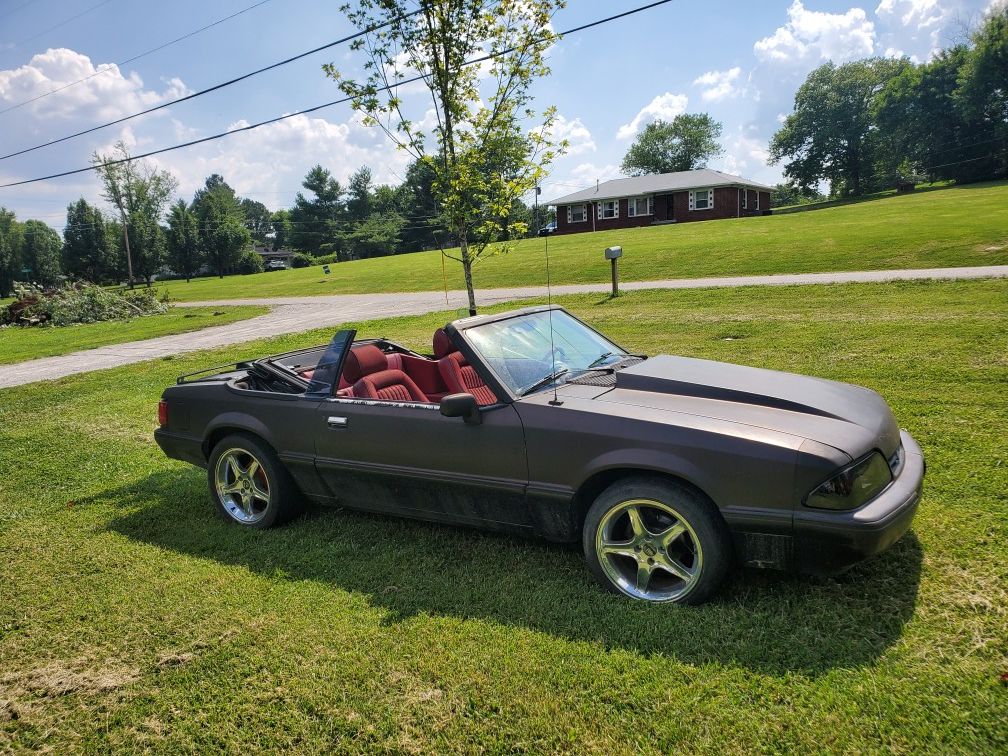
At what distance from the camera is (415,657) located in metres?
2.94

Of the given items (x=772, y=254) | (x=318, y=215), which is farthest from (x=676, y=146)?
(x=772, y=254)

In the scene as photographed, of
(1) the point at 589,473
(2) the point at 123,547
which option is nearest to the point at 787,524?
(1) the point at 589,473

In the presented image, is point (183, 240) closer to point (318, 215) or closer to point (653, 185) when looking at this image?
point (318, 215)

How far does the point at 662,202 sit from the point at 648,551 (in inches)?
1963

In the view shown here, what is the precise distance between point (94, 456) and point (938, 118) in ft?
239

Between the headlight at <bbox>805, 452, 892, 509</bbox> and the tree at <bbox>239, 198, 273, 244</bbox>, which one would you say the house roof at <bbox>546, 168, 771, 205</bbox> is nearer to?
the headlight at <bbox>805, 452, 892, 509</bbox>

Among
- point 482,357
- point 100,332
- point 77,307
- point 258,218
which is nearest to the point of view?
point 482,357

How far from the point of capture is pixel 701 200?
1908 inches

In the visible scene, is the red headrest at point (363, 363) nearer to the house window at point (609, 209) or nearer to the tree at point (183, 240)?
the house window at point (609, 209)

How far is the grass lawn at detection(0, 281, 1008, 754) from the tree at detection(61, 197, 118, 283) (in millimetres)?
69242

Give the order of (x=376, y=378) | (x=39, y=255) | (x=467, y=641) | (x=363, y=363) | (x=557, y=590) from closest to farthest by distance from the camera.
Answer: (x=467, y=641), (x=557, y=590), (x=376, y=378), (x=363, y=363), (x=39, y=255)

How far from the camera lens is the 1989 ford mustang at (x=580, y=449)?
2848mm

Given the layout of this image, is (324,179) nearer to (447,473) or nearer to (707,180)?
(707,180)

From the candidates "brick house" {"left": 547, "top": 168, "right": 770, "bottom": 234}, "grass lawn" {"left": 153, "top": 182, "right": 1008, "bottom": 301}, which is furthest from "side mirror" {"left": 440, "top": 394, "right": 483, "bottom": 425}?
"brick house" {"left": 547, "top": 168, "right": 770, "bottom": 234}
